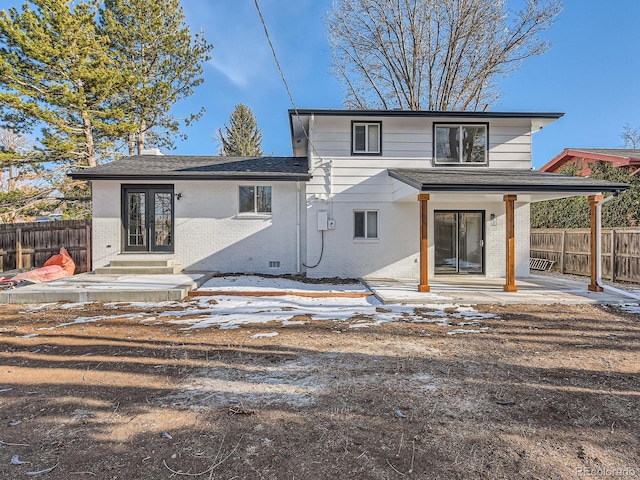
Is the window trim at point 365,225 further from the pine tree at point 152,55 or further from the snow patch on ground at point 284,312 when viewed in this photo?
the pine tree at point 152,55

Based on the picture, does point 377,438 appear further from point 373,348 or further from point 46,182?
point 46,182

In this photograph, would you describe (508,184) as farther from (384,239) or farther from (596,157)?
(596,157)

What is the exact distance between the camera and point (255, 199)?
10906 millimetres

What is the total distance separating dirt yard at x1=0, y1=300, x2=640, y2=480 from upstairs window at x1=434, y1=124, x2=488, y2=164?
631 centimetres

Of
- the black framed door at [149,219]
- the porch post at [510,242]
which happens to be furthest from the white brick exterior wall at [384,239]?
the black framed door at [149,219]

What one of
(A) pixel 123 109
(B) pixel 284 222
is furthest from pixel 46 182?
(B) pixel 284 222

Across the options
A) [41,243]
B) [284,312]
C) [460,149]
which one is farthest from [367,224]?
[41,243]

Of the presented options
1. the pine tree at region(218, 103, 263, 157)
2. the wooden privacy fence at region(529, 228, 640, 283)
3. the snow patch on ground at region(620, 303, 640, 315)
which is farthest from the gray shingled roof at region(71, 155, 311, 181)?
the pine tree at region(218, 103, 263, 157)

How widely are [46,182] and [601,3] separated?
25.4 m

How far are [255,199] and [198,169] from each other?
202cm

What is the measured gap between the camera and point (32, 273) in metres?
9.36

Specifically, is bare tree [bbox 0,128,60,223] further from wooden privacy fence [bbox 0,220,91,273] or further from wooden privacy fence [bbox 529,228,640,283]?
wooden privacy fence [bbox 529,228,640,283]

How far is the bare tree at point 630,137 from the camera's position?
25.0m

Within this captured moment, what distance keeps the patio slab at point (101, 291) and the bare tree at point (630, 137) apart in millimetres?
31456
